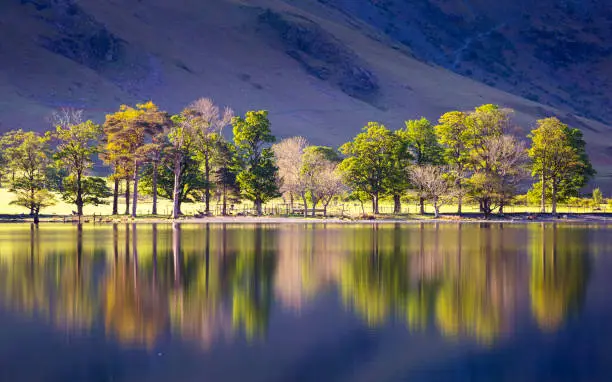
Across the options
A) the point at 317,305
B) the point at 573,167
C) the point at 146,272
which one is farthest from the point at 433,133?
the point at 317,305

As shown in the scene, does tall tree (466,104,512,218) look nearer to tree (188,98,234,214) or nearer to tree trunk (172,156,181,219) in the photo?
tree (188,98,234,214)

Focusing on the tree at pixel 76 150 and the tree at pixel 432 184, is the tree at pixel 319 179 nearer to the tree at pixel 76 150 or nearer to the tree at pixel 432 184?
the tree at pixel 432 184

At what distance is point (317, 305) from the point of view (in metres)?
34.4

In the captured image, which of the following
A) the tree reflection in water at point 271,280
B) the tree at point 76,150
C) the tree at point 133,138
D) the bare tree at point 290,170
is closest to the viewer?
the tree reflection in water at point 271,280

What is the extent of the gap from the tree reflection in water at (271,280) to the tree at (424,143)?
106 ft

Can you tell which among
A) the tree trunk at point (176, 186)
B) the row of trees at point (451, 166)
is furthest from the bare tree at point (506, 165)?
the tree trunk at point (176, 186)

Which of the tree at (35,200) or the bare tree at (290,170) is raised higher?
the bare tree at (290,170)

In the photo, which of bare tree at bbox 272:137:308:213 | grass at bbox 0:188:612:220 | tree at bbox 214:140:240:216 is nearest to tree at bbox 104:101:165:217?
grass at bbox 0:188:612:220

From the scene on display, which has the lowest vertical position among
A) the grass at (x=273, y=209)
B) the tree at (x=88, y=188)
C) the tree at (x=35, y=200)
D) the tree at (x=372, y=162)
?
the grass at (x=273, y=209)

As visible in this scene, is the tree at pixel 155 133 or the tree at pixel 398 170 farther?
the tree at pixel 398 170

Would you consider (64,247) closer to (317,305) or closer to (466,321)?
(317,305)

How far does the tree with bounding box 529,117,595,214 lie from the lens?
101 m

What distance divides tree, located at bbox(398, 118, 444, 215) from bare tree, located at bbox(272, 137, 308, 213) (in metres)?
11.7

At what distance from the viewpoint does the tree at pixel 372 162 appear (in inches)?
3851
